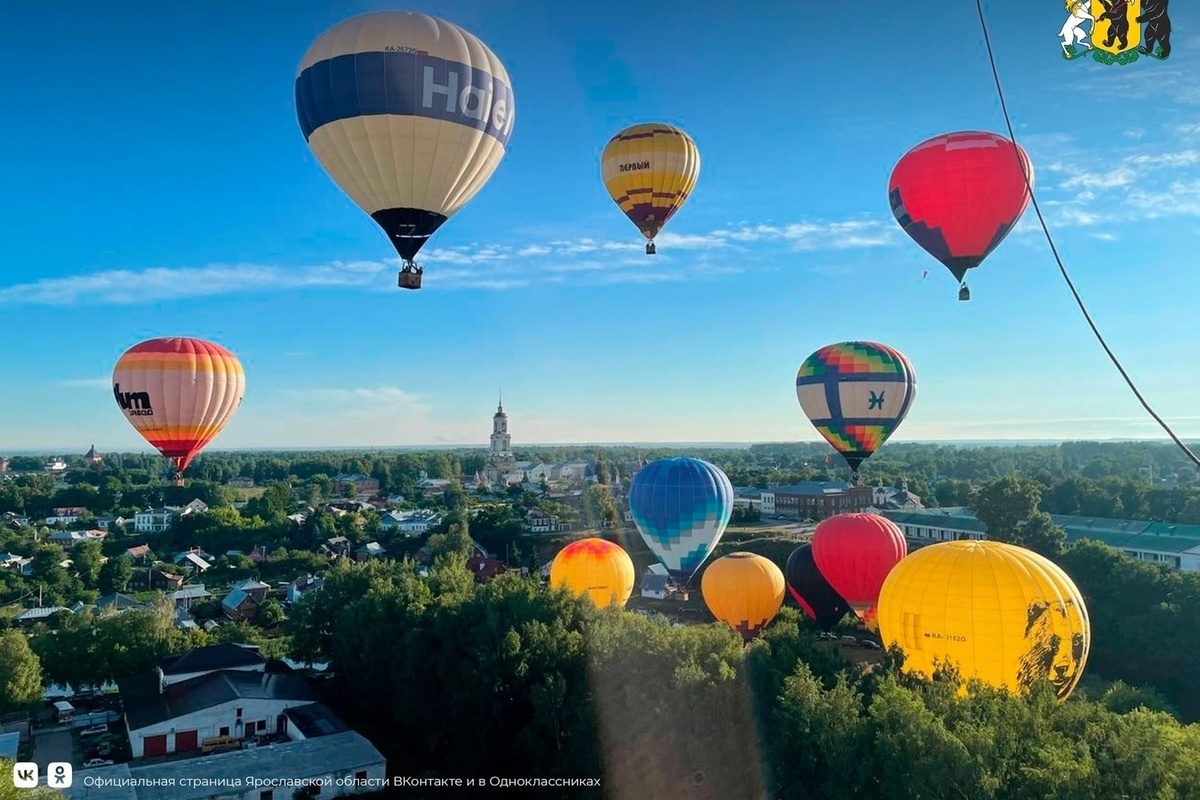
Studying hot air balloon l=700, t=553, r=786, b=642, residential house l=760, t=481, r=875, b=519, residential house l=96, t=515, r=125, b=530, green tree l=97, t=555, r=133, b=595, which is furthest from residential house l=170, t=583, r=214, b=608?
residential house l=760, t=481, r=875, b=519

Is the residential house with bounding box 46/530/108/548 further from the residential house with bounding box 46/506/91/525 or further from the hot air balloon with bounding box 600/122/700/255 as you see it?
the hot air balloon with bounding box 600/122/700/255

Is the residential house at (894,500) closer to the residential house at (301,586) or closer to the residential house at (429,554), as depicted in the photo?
the residential house at (429,554)

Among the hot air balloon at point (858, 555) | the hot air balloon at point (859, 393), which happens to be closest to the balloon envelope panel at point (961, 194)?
the hot air balloon at point (859, 393)

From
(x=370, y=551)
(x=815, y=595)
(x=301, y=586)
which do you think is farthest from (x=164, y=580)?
(x=815, y=595)

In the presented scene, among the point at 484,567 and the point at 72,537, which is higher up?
the point at 72,537

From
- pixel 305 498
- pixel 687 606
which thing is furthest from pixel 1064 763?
pixel 305 498

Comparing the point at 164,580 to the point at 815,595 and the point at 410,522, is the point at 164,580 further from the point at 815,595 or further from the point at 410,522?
the point at 815,595
